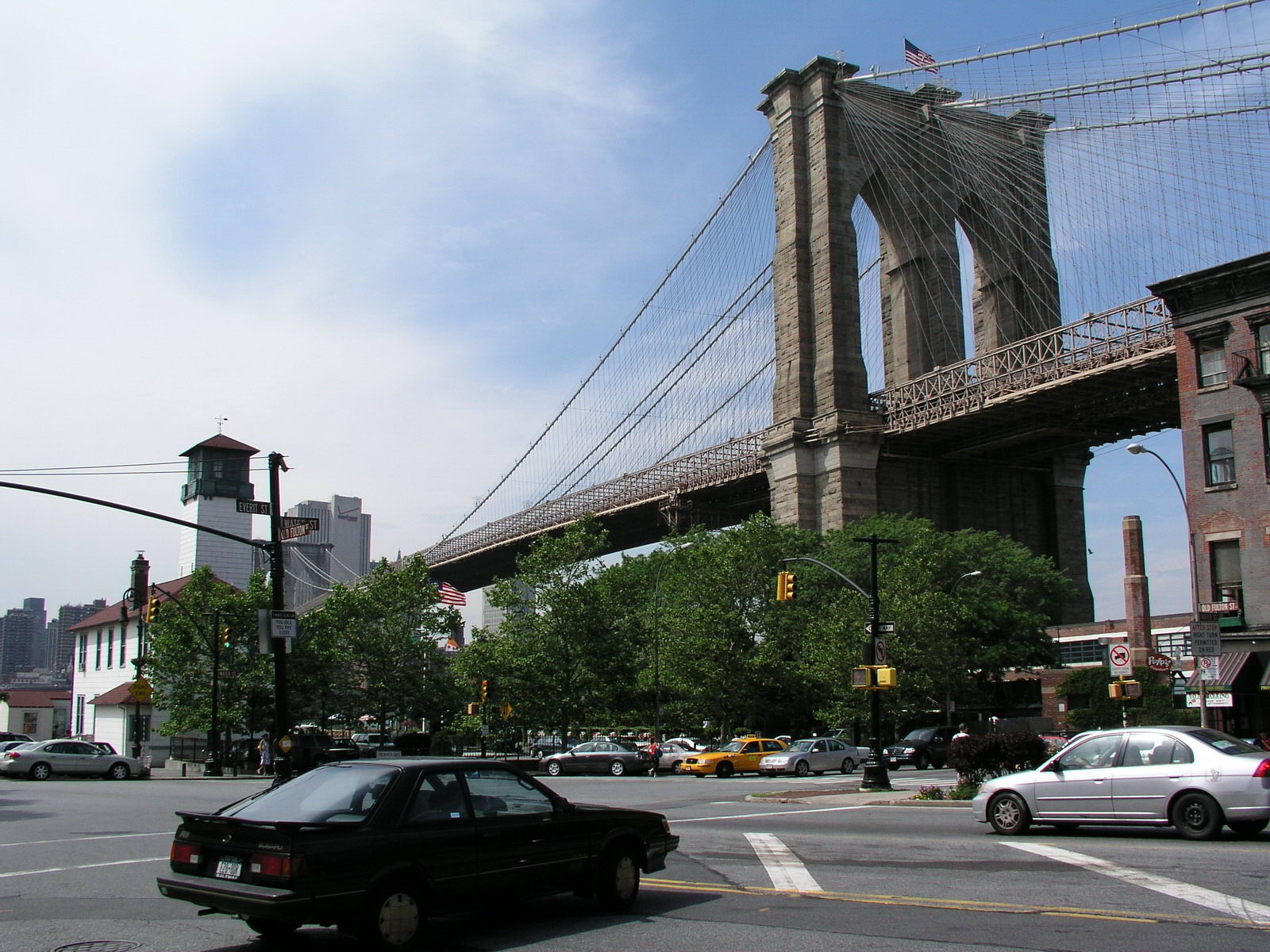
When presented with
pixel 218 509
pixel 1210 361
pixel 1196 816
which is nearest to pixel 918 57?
pixel 1210 361

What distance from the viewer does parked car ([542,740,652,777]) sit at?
Result: 41.3m

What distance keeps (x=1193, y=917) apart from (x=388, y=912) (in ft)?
20.6

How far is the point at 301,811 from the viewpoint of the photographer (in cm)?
857

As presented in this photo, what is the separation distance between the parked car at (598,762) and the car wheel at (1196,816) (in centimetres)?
2835

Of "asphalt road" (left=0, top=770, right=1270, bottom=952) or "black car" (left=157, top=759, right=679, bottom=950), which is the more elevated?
"black car" (left=157, top=759, right=679, bottom=950)

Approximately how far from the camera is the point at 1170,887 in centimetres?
1073

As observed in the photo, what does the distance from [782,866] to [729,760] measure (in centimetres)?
2740

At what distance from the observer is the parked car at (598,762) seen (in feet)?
135

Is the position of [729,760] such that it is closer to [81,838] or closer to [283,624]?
[283,624]

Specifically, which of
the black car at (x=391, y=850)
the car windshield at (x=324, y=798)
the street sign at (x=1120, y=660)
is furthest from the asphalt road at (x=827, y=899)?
the street sign at (x=1120, y=660)

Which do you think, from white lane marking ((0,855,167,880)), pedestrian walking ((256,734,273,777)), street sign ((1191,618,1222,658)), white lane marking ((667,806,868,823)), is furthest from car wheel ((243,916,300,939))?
pedestrian walking ((256,734,273,777))

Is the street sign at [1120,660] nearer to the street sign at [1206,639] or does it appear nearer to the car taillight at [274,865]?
the street sign at [1206,639]

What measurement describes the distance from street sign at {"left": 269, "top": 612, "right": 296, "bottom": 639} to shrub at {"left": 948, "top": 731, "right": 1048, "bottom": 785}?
522 inches

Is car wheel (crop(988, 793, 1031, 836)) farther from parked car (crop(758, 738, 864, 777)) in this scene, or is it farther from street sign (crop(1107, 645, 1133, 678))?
parked car (crop(758, 738, 864, 777))
